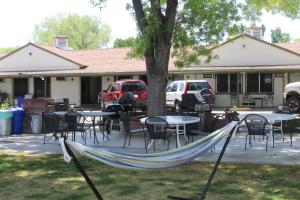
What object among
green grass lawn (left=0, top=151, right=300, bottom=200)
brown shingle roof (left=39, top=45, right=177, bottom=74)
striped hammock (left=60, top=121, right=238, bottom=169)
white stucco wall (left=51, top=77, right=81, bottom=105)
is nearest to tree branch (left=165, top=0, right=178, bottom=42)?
green grass lawn (left=0, top=151, right=300, bottom=200)

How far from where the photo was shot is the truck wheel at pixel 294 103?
2177cm

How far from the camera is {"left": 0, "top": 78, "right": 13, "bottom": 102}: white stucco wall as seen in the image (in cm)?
3506

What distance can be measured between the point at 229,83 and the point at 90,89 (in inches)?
411

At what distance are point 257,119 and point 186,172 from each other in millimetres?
2724

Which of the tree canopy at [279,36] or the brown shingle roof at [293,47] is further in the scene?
the tree canopy at [279,36]

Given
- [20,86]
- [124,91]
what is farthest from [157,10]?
[20,86]

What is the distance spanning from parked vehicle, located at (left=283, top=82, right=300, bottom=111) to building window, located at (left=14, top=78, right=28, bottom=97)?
19.6m

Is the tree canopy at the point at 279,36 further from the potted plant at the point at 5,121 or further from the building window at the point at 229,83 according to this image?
the potted plant at the point at 5,121

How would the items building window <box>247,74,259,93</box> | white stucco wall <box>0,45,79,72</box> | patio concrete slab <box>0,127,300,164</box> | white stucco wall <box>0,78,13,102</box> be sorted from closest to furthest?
patio concrete slab <box>0,127,300,164</box>
building window <box>247,74,259,93</box>
white stucco wall <box>0,45,79,72</box>
white stucco wall <box>0,78,13,102</box>

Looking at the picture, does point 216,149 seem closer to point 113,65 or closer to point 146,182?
point 146,182

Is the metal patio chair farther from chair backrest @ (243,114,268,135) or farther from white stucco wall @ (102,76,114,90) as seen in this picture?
white stucco wall @ (102,76,114,90)

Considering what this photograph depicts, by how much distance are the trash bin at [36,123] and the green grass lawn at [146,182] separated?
5.58 metres

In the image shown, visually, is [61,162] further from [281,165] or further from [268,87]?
[268,87]

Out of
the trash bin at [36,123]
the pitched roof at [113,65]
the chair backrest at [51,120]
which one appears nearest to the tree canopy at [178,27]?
the chair backrest at [51,120]
